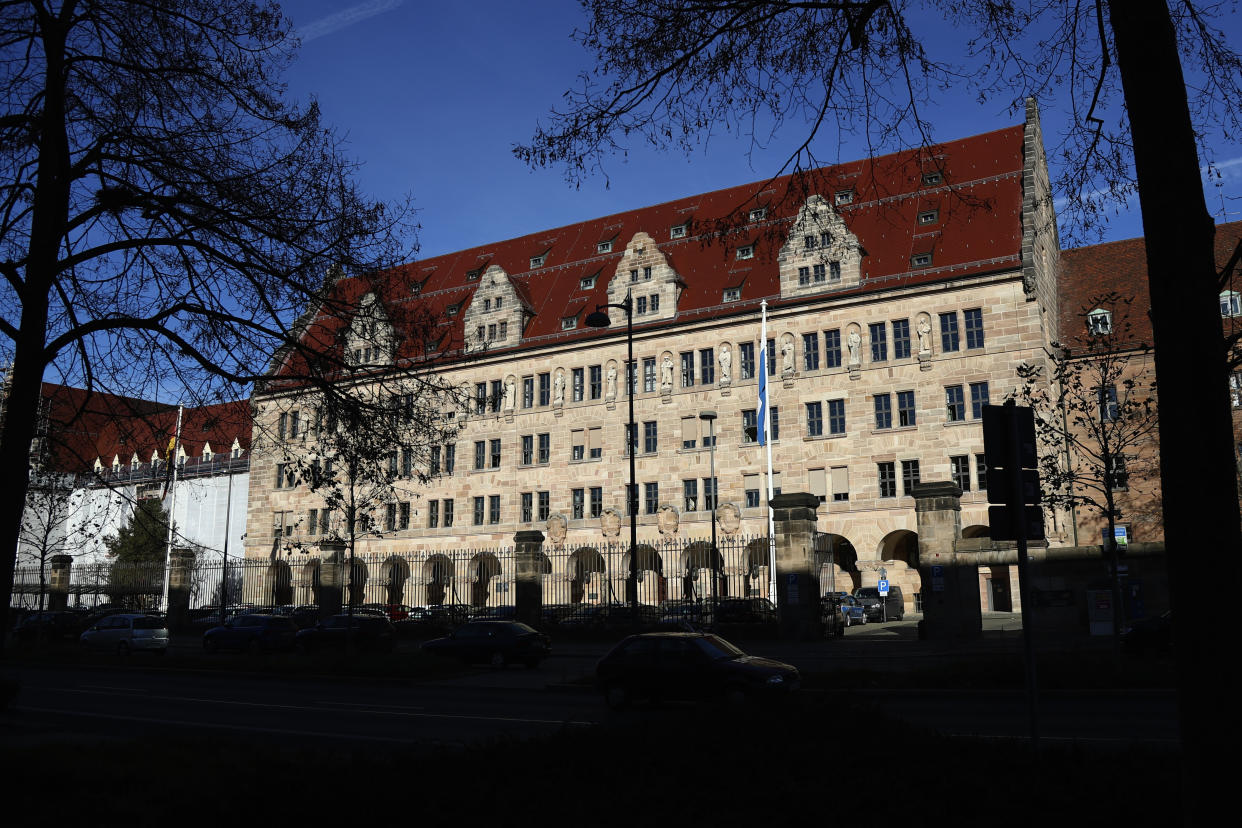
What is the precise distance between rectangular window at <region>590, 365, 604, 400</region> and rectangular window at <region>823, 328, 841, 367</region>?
1250cm

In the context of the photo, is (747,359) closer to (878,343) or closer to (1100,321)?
(878,343)

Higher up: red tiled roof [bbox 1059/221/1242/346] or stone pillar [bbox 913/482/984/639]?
red tiled roof [bbox 1059/221/1242/346]

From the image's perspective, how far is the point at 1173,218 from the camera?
522cm

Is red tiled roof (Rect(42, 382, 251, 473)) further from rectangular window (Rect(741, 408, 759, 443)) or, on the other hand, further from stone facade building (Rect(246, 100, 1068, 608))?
rectangular window (Rect(741, 408, 759, 443))

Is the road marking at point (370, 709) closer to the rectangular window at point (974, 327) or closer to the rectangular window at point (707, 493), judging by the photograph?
the rectangular window at point (707, 493)

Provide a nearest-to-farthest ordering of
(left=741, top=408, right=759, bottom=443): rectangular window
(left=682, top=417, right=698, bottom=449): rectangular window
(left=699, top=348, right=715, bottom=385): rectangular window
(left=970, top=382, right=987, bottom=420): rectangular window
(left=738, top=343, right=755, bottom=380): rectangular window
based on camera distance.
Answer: (left=970, top=382, right=987, bottom=420): rectangular window < (left=741, top=408, right=759, bottom=443): rectangular window < (left=738, top=343, right=755, bottom=380): rectangular window < (left=682, top=417, right=698, bottom=449): rectangular window < (left=699, top=348, right=715, bottom=385): rectangular window

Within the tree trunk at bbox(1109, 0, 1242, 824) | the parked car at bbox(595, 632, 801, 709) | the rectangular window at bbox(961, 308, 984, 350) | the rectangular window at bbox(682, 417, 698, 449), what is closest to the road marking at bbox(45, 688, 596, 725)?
the parked car at bbox(595, 632, 801, 709)

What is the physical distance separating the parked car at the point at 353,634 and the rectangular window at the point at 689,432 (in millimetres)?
21167

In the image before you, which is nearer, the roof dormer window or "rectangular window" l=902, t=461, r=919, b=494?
the roof dormer window

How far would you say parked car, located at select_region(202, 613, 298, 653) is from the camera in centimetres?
3353

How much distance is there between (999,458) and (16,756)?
8789mm

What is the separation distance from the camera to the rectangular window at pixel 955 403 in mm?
44281

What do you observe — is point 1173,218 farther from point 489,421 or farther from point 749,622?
point 489,421

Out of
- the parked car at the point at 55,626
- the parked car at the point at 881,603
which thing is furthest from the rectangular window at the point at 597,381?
the parked car at the point at 55,626
